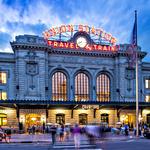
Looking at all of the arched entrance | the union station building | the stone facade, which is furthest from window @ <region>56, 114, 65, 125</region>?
the arched entrance

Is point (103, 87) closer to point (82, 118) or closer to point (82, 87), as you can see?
point (82, 87)

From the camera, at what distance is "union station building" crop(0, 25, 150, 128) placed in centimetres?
6094

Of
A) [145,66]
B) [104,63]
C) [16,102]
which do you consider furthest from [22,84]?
[145,66]

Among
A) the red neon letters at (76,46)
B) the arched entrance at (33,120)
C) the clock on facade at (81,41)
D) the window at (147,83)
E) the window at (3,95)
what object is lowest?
the arched entrance at (33,120)

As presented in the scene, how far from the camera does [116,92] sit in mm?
68188

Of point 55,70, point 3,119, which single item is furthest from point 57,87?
point 3,119

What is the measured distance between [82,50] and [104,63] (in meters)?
5.55

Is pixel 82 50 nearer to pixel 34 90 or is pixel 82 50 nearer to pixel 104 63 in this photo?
pixel 104 63

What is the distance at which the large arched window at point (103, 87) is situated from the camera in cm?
6812

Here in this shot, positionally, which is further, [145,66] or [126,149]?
[145,66]

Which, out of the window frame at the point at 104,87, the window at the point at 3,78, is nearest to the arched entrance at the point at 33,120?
the window at the point at 3,78

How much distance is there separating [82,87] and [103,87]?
Result: 14.7 feet

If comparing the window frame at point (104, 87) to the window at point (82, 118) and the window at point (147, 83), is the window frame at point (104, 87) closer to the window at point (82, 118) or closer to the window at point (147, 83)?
the window at point (82, 118)

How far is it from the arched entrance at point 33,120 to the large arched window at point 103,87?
13603 millimetres
